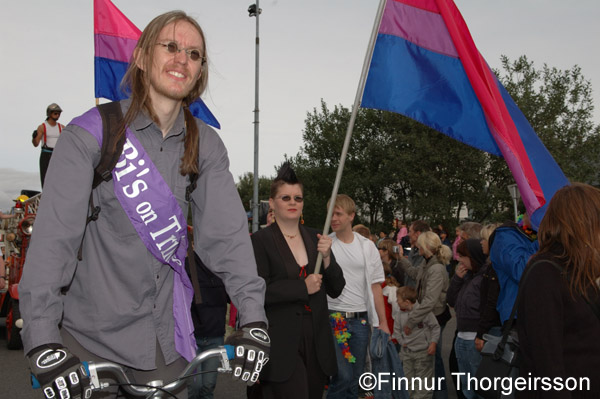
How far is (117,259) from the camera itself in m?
2.25

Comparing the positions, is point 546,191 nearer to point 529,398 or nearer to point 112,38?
point 529,398

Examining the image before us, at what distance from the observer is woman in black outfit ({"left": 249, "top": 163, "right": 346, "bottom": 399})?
4484mm

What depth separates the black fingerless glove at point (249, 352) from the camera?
212 centimetres

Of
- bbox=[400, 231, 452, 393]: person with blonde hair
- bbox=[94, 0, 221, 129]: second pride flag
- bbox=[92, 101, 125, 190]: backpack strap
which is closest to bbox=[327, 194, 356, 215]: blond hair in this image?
bbox=[400, 231, 452, 393]: person with blonde hair

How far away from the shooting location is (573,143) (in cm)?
3275

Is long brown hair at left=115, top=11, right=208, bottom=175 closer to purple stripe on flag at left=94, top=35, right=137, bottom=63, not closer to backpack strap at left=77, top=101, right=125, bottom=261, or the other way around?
backpack strap at left=77, top=101, right=125, bottom=261

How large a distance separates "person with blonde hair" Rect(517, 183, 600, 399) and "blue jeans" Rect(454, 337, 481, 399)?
2.71 metres

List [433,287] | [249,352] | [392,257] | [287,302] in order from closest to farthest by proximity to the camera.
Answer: [249,352], [287,302], [433,287], [392,257]

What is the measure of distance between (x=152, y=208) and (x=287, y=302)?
97.7 inches

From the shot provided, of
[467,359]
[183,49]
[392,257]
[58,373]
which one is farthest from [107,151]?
[392,257]

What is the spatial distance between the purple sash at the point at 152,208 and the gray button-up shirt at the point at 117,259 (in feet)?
0.11

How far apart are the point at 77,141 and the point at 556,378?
2.51 metres

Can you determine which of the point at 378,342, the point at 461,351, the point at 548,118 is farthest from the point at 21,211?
the point at 548,118

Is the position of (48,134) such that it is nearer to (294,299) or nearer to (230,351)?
(294,299)
